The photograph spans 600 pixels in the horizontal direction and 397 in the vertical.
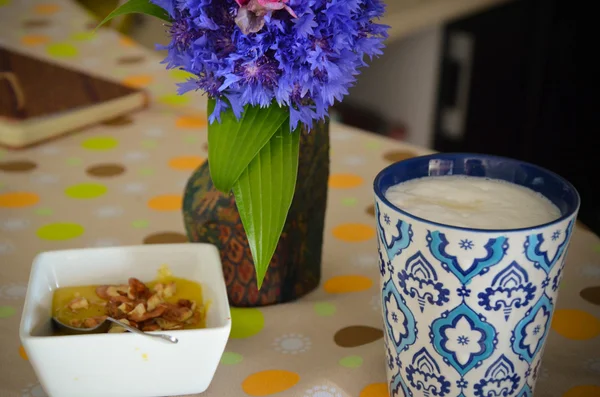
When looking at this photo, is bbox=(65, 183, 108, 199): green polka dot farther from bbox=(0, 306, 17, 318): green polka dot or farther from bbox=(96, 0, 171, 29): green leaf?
bbox=(96, 0, 171, 29): green leaf

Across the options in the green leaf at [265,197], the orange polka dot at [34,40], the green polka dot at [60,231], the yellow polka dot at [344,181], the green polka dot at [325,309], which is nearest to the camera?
the green leaf at [265,197]

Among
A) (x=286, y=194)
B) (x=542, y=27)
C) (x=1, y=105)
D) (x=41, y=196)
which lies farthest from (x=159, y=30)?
(x=286, y=194)

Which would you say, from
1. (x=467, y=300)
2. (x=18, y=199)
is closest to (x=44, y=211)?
(x=18, y=199)

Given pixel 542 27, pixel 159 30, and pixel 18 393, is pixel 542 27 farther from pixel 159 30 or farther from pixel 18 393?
pixel 18 393

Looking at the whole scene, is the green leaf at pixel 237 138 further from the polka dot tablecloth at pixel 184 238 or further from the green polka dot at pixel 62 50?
the green polka dot at pixel 62 50

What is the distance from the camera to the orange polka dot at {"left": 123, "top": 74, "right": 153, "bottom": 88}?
3.70 feet

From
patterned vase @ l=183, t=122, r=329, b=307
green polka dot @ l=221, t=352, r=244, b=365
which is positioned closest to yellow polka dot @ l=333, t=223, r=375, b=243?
patterned vase @ l=183, t=122, r=329, b=307

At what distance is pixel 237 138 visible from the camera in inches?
20.3

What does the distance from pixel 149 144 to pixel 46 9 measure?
2.04ft

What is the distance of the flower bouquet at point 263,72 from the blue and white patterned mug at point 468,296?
3.1 inches

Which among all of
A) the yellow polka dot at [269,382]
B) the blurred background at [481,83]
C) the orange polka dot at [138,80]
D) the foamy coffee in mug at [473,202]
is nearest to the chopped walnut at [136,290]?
the yellow polka dot at [269,382]

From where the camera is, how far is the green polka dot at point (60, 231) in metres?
0.74

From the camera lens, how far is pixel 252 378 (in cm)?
55

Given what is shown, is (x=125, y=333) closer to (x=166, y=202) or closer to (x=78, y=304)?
(x=78, y=304)
